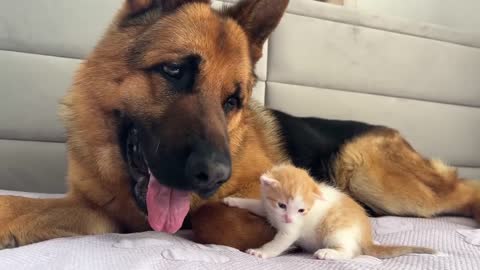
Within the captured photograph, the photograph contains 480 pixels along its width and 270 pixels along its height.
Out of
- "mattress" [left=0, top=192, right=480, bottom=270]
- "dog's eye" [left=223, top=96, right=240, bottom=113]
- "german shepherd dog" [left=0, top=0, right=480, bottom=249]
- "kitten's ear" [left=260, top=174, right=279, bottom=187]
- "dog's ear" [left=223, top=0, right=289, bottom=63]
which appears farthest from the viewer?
"dog's ear" [left=223, top=0, right=289, bottom=63]

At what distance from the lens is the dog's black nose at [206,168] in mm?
960

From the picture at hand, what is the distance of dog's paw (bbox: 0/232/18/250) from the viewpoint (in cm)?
108

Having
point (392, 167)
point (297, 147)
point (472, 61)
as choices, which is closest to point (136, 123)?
point (297, 147)

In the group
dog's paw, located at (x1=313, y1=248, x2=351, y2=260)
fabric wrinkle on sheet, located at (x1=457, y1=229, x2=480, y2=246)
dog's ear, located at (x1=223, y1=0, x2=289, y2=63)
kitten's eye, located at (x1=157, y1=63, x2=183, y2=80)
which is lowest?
fabric wrinkle on sheet, located at (x1=457, y1=229, x2=480, y2=246)

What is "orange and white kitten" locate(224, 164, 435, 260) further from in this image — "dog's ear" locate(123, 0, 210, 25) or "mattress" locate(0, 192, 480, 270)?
→ "dog's ear" locate(123, 0, 210, 25)

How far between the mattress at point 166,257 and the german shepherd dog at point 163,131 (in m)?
0.10

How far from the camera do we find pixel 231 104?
132 cm

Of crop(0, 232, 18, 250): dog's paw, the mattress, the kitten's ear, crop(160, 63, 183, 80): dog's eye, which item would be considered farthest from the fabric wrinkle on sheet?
crop(0, 232, 18, 250): dog's paw

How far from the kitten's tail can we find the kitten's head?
7.4 inches

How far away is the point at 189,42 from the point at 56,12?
1141 mm

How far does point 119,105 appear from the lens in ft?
3.92

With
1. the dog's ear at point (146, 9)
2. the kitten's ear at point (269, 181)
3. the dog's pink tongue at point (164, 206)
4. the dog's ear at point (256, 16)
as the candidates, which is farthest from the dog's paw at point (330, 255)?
the dog's ear at point (146, 9)

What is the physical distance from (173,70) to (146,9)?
11.1 inches

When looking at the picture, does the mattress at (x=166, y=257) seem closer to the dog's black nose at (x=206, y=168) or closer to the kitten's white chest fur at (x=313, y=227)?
the kitten's white chest fur at (x=313, y=227)
